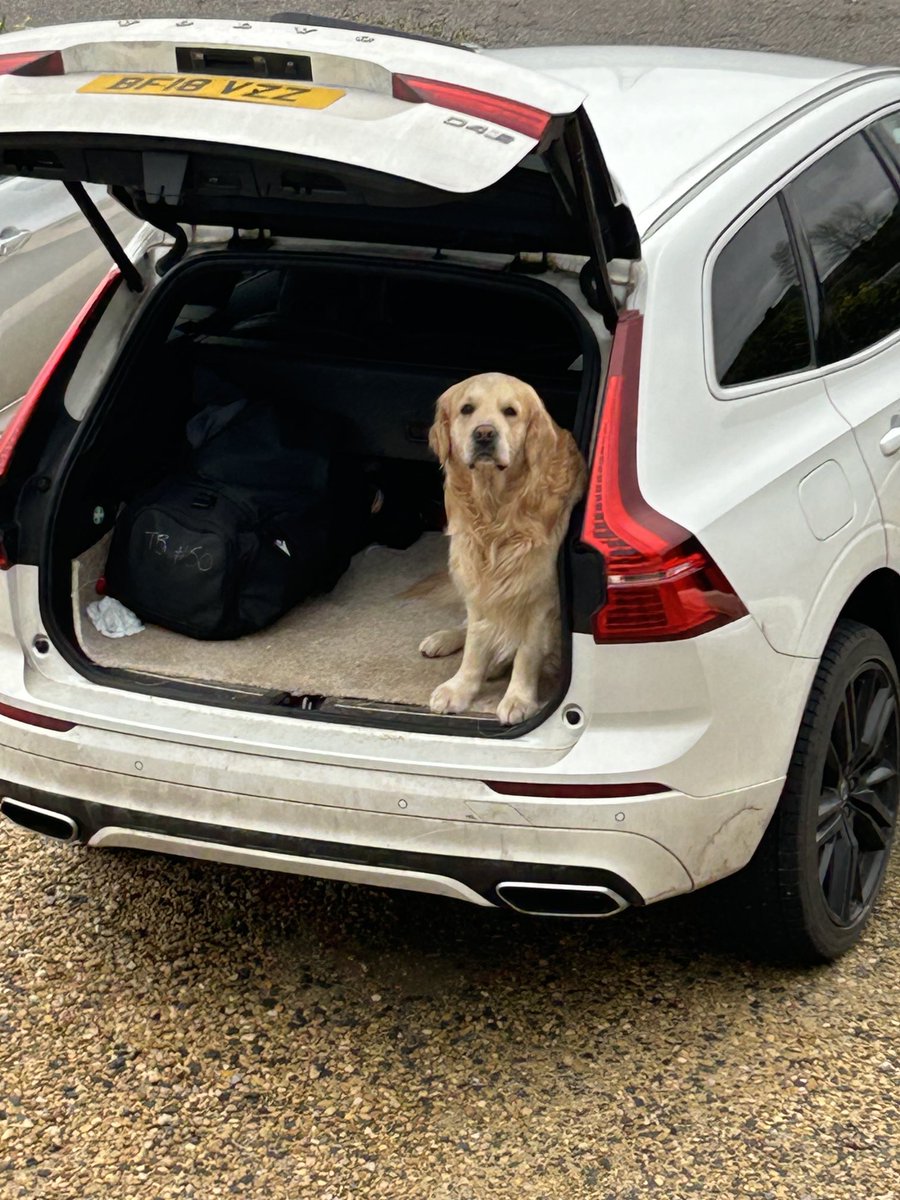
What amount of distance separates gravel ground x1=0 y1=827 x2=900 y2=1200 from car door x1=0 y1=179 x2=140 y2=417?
3092mm

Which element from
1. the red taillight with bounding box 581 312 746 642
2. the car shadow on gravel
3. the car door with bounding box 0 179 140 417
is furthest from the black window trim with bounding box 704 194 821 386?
the car door with bounding box 0 179 140 417

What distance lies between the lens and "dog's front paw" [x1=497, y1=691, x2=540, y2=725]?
10.2ft

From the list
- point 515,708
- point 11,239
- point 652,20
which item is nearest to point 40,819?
point 515,708

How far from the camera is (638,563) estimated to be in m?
2.72

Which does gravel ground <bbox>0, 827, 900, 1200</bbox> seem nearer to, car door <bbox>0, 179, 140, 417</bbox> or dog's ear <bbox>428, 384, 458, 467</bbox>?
dog's ear <bbox>428, 384, 458, 467</bbox>

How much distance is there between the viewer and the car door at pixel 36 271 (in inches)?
246

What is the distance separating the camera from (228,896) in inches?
148

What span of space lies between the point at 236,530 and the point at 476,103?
1443 mm

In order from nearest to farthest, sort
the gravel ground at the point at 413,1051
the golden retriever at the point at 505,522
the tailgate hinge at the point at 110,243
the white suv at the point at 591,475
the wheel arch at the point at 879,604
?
the white suv at the point at 591,475, the gravel ground at the point at 413,1051, the golden retriever at the point at 505,522, the tailgate hinge at the point at 110,243, the wheel arch at the point at 879,604

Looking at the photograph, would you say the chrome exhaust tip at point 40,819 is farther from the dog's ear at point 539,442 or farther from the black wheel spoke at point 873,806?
the black wheel spoke at point 873,806

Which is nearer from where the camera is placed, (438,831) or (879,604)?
(438,831)

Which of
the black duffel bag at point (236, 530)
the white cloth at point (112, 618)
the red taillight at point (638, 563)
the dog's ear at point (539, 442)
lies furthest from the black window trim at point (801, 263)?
the white cloth at point (112, 618)

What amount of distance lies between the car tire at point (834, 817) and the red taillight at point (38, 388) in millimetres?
1809

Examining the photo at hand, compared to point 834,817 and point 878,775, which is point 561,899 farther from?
point 878,775
